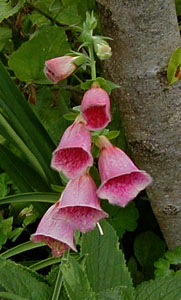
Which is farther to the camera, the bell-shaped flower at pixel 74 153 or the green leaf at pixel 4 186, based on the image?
the green leaf at pixel 4 186

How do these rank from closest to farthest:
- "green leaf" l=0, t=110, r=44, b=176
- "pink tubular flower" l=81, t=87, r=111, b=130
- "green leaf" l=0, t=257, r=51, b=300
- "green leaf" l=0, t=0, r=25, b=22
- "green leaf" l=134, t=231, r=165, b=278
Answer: "pink tubular flower" l=81, t=87, r=111, b=130 < "green leaf" l=0, t=257, r=51, b=300 < "green leaf" l=0, t=0, r=25, b=22 < "green leaf" l=0, t=110, r=44, b=176 < "green leaf" l=134, t=231, r=165, b=278

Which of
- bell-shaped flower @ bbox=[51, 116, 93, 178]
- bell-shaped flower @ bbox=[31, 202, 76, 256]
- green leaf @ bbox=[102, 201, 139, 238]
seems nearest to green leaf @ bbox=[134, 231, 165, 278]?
green leaf @ bbox=[102, 201, 139, 238]

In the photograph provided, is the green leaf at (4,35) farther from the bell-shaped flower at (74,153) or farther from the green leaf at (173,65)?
the bell-shaped flower at (74,153)

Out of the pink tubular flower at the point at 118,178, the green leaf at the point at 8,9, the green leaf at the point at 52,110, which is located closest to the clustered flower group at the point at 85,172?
the pink tubular flower at the point at 118,178

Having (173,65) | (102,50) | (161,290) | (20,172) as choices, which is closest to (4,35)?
(20,172)

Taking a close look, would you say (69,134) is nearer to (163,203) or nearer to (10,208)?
(163,203)

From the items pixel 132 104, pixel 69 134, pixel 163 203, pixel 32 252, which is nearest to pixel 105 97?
pixel 69 134

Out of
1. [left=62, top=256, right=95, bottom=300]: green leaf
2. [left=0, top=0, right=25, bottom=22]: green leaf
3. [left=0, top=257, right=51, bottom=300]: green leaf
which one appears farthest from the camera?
[left=0, top=0, right=25, bottom=22]: green leaf

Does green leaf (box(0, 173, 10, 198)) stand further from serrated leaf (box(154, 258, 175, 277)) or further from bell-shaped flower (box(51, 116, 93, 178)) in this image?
bell-shaped flower (box(51, 116, 93, 178))
